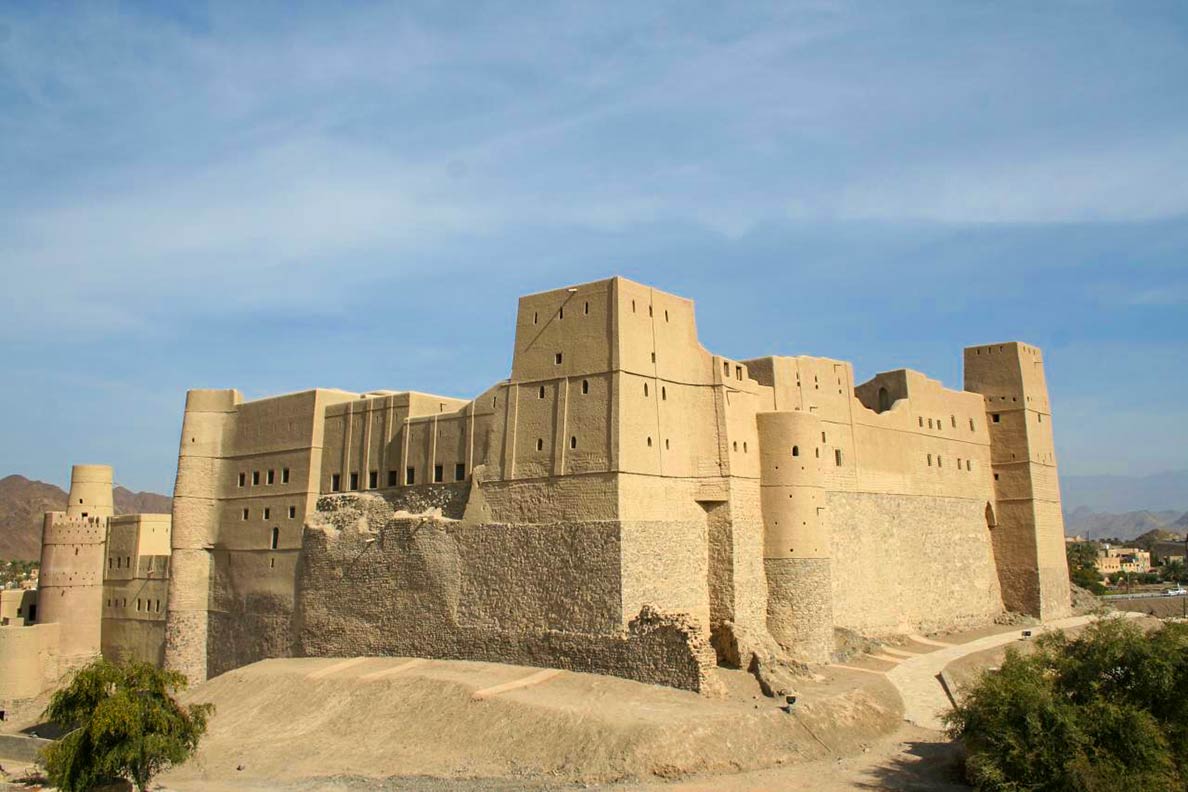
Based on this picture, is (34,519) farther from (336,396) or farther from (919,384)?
(919,384)

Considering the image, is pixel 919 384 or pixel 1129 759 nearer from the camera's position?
pixel 1129 759

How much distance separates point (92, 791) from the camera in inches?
993

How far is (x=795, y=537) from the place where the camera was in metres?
32.5

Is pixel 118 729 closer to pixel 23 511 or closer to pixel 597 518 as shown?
pixel 597 518

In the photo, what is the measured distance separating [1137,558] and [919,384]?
276ft

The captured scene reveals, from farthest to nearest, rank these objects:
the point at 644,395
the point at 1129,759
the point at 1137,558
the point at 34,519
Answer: the point at 34,519 → the point at 1137,558 → the point at 644,395 → the point at 1129,759

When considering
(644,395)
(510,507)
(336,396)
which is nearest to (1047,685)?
(644,395)

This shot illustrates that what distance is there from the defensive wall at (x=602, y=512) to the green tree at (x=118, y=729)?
8761mm

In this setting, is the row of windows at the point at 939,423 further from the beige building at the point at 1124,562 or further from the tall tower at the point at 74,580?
the beige building at the point at 1124,562

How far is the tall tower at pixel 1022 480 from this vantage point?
43750 millimetres

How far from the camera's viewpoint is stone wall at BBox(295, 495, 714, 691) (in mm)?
28406

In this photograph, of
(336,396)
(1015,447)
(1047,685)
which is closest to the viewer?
(1047,685)

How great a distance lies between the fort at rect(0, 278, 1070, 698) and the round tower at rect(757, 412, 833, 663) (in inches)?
2.8

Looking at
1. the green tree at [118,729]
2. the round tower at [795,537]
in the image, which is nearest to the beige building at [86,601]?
the green tree at [118,729]
